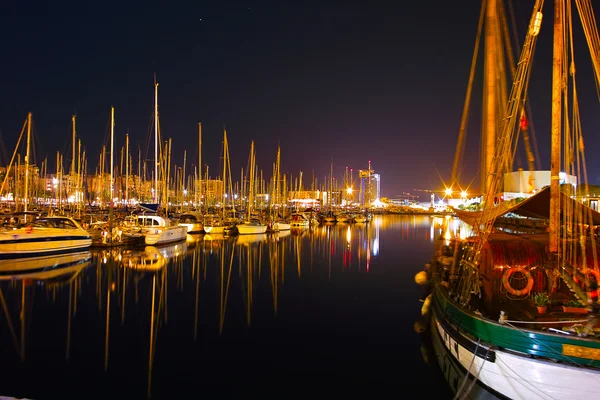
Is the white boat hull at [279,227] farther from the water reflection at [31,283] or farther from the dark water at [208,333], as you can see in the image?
the dark water at [208,333]

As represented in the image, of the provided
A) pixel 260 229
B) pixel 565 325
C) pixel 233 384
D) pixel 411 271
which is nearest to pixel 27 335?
pixel 233 384

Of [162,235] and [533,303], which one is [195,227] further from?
[533,303]

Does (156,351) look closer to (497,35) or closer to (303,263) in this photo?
(303,263)

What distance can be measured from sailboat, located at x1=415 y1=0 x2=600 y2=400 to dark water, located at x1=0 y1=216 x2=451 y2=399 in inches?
65.3

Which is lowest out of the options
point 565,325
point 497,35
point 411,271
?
point 411,271

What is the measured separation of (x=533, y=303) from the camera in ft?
34.3

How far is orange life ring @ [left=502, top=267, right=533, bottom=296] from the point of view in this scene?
37.8ft

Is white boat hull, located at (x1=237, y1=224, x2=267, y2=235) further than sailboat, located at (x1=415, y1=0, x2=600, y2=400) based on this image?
Yes

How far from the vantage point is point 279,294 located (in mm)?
20531

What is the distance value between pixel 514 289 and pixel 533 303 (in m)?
1.43

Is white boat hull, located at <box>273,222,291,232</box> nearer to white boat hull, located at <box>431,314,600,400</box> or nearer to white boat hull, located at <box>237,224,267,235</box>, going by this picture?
white boat hull, located at <box>237,224,267,235</box>

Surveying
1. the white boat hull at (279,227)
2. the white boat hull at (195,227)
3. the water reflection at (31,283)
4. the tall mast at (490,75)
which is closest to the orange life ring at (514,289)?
the tall mast at (490,75)

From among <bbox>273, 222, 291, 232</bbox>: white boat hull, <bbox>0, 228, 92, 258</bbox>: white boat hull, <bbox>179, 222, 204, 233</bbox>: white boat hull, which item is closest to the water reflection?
<bbox>0, 228, 92, 258</bbox>: white boat hull

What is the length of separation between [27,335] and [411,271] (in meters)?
22.5
